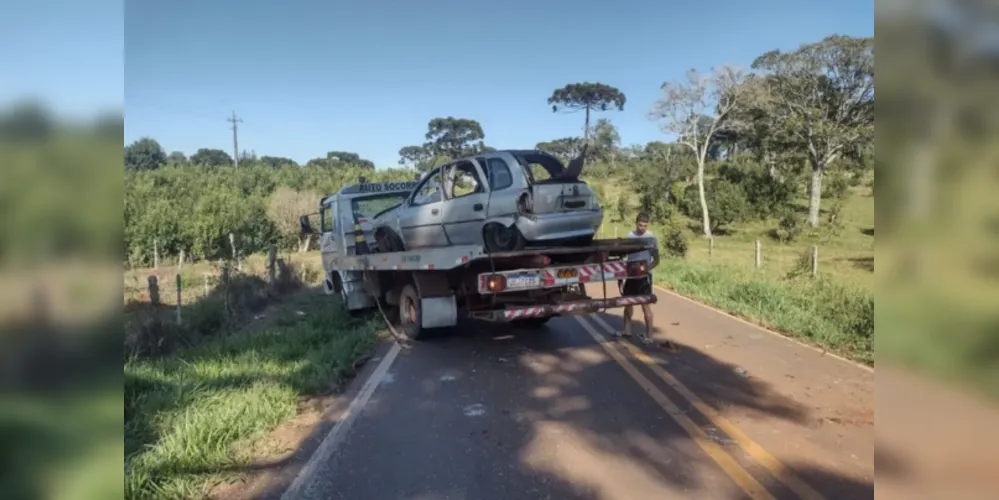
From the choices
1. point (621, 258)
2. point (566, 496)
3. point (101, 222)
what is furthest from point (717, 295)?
point (101, 222)

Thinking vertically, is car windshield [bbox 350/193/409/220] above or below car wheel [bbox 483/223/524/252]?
above

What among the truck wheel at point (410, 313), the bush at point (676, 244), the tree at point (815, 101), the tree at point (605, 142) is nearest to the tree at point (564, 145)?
the tree at point (605, 142)

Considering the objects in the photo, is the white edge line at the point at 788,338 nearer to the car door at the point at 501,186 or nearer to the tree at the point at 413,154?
the car door at the point at 501,186

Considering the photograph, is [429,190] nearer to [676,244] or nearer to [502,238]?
[502,238]

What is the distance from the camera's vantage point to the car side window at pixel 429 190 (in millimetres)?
9438

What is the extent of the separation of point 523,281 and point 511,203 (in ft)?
3.48

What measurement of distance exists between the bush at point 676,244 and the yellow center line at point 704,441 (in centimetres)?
1647

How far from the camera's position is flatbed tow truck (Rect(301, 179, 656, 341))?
7.61 meters

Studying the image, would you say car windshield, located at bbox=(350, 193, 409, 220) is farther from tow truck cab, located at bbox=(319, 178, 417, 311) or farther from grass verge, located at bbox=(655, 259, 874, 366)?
grass verge, located at bbox=(655, 259, 874, 366)

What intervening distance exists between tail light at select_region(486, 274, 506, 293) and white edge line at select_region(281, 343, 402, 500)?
1643 mm

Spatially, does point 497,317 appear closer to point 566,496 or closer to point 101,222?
point 566,496

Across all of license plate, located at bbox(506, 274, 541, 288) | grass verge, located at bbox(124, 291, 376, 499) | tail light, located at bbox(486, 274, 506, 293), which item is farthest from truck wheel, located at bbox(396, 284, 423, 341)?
license plate, located at bbox(506, 274, 541, 288)

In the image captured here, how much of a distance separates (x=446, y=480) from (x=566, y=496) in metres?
0.87

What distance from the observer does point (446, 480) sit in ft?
14.7
